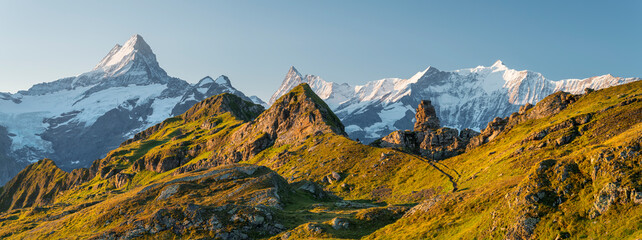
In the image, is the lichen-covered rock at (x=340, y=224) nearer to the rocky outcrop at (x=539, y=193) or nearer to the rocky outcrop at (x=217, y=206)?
the rocky outcrop at (x=217, y=206)

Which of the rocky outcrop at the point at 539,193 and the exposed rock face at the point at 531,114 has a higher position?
the exposed rock face at the point at 531,114

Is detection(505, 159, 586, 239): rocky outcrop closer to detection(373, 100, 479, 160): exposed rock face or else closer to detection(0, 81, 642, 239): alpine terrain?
detection(0, 81, 642, 239): alpine terrain

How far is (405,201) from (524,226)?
251 ft

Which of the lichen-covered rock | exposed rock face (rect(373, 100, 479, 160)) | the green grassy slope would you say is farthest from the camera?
exposed rock face (rect(373, 100, 479, 160))

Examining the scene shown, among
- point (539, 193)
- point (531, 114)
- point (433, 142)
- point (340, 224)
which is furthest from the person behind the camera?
→ point (433, 142)

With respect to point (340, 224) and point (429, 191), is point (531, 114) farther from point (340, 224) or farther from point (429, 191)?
point (340, 224)

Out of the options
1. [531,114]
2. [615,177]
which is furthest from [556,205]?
[531,114]

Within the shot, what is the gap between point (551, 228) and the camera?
3988cm

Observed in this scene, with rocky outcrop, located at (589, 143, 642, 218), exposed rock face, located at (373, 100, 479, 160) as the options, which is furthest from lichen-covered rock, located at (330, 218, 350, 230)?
exposed rock face, located at (373, 100, 479, 160)

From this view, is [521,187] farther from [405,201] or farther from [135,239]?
[405,201]

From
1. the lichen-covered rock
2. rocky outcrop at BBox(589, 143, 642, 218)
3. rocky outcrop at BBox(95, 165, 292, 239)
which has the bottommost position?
the lichen-covered rock

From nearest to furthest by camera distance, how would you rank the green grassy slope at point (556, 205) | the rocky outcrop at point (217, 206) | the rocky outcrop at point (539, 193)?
the green grassy slope at point (556, 205) → the rocky outcrop at point (539, 193) → the rocky outcrop at point (217, 206)

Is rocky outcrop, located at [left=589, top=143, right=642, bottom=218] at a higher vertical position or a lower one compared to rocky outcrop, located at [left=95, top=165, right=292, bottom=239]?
lower

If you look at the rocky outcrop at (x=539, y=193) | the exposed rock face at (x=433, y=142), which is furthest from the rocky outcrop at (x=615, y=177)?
the exposed rock face at (x=433, y=142)
